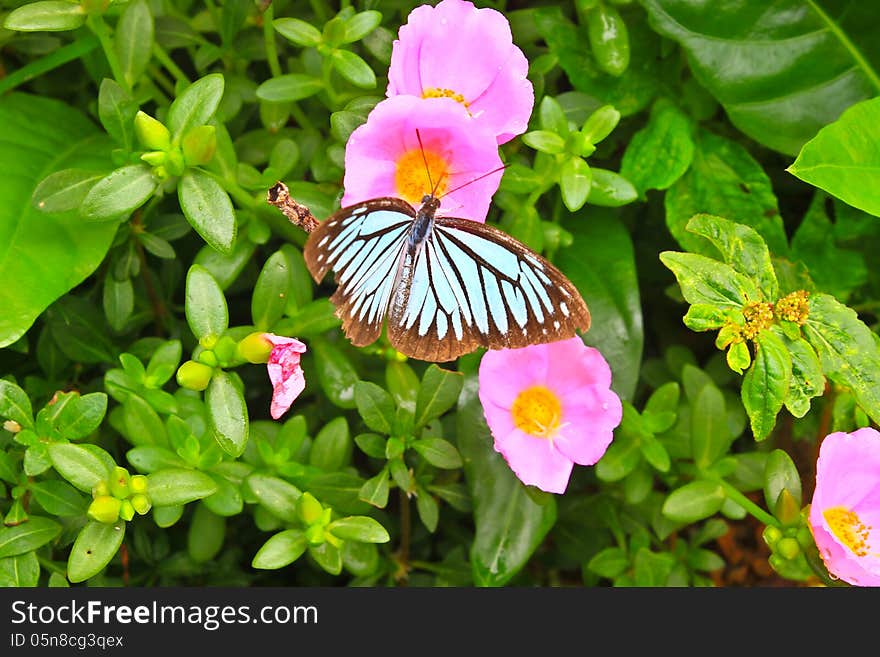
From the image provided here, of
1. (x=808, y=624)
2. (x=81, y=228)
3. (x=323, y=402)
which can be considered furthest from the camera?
(x=323, y=402)

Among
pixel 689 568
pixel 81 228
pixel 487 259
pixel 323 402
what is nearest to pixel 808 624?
pixel 689 568

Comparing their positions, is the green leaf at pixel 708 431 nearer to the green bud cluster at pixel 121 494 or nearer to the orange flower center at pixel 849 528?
the orange flower center at pixel 849 528

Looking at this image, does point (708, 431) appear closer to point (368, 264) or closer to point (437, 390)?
point (437, 390)

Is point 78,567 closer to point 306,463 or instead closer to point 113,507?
point 113,507

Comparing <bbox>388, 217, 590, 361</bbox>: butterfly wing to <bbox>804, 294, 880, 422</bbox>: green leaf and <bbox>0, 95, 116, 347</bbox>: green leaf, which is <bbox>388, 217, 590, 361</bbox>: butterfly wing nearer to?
<bbox>804, 294, 880, 422</bbox>: green leaf

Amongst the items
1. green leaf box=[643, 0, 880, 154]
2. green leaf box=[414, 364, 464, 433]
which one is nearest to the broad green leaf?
green leaf box=[414, 364, 464, 433]

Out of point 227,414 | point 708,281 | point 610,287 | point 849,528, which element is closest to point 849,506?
point 849,528
